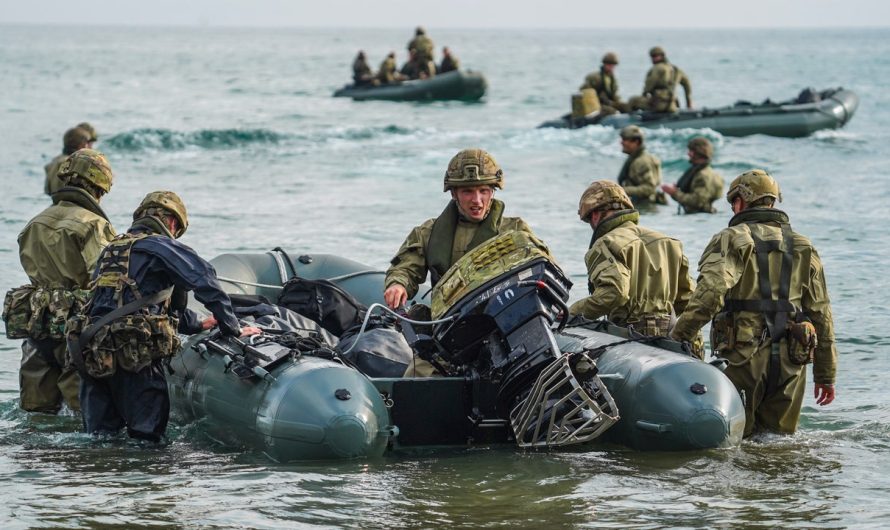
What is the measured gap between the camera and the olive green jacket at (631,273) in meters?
7.64

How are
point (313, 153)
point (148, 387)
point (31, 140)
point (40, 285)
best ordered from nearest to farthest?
point (148, 387) → point (40, 285) → point (313, 153) → point (31, 140)

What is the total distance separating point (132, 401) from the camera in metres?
7.61

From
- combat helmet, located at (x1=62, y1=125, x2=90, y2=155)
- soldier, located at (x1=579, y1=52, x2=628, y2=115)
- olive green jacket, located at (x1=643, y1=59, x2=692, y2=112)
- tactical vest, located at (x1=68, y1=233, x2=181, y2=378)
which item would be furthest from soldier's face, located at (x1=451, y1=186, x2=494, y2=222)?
soldier, located at (x1=579, y1=52, x2=628, y2=115)

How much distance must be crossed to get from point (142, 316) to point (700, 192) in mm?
9816

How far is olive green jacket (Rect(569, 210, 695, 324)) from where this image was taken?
301 inches

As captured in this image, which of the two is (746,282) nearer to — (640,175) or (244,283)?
(244,283)

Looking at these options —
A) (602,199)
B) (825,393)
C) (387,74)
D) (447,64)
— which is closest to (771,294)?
(825,393)

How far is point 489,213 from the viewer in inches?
305

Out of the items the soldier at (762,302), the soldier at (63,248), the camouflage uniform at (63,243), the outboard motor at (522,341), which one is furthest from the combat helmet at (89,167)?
the soldier at (762,302)

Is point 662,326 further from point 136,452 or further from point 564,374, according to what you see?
point 136,452

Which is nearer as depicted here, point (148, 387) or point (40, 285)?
point (148, 387)

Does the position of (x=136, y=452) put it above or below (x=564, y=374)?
below

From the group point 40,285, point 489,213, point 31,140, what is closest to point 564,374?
point 489,213

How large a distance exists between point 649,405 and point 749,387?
0.80m
